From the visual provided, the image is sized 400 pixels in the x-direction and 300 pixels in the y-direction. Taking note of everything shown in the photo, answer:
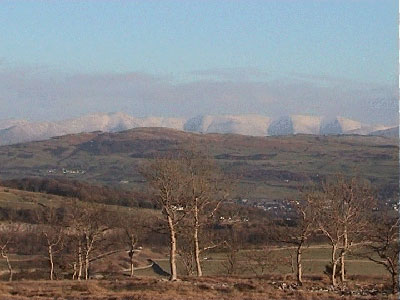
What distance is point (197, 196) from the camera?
58.9 metres

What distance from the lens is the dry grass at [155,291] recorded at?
42094 millimetres

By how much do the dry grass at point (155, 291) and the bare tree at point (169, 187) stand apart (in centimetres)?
478

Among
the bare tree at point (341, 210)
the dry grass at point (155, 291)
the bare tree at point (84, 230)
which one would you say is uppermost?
the bare tree at point (341, 210)

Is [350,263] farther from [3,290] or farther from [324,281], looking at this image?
[3,290]

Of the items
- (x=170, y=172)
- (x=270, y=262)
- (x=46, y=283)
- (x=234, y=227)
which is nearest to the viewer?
(x=46, y=283)

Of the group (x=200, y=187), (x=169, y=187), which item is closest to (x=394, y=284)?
(x=200, y=187)

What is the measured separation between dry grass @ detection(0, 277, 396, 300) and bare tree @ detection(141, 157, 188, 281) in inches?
188

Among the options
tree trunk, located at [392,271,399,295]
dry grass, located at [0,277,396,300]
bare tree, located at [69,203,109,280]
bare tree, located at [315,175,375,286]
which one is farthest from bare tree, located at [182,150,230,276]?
tree trunk, located at [392,271,399,295]

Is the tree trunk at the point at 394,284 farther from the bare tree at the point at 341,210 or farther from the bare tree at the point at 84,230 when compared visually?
the bare tree at the point at 84,230

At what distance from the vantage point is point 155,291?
45.3 m

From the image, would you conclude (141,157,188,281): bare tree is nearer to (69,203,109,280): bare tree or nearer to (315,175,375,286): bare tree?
(315,175,375,286): bare tree

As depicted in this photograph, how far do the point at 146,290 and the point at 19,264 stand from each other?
192 ft

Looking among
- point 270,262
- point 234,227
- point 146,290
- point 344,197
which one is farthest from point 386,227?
point 234,227

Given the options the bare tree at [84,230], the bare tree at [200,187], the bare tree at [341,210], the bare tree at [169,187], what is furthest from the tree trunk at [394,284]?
the bare tree at [84,230]
